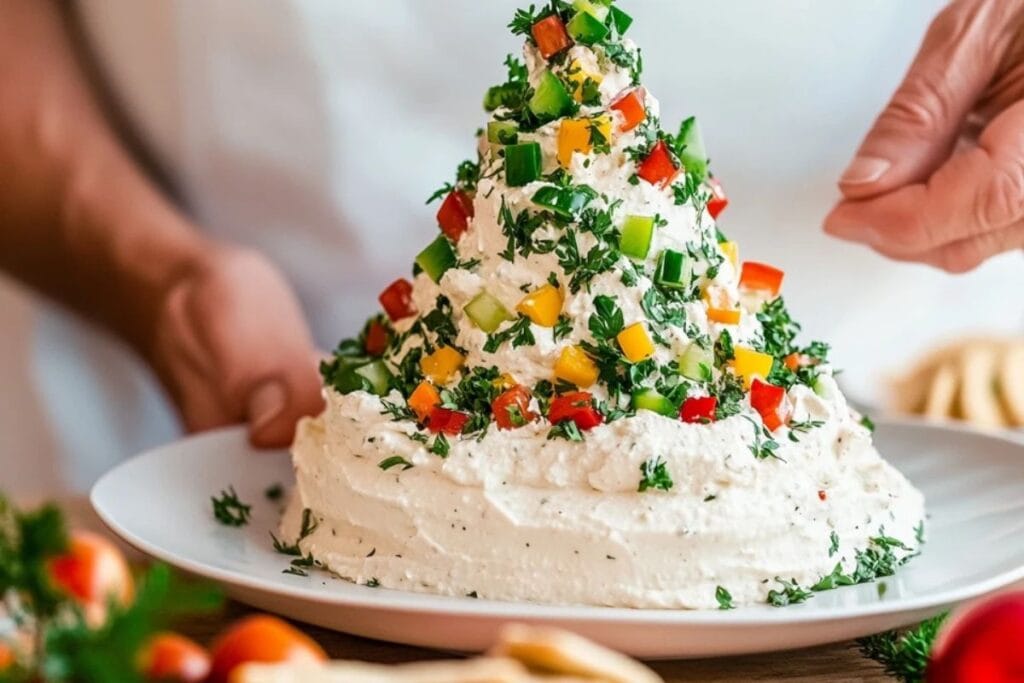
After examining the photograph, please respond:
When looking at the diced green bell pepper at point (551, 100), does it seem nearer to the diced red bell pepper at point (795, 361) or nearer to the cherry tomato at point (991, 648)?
the diced red bell pepper at point (795, 361)

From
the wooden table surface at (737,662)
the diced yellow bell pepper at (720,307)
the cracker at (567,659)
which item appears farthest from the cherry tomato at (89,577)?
the diced yellow bell pepper at (720,307)

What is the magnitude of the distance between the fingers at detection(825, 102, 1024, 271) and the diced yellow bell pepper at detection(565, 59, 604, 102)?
72cm

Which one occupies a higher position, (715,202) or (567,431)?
(715,202)

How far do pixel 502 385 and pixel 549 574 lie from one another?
284mm

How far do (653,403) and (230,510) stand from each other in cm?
75

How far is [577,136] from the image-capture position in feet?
5.98

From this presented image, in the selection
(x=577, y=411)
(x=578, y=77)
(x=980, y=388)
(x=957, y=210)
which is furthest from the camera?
(x=980, y=388)

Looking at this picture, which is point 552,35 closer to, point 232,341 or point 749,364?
point 749,364

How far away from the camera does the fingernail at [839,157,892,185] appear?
2.33m

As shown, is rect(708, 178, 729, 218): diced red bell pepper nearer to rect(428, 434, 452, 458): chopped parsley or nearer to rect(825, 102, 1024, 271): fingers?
rect(825, 102, 1024, 271): fingers

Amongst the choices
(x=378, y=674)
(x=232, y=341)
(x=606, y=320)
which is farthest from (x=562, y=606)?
(x=232, y=341)

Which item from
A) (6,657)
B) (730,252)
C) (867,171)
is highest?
(867,171)

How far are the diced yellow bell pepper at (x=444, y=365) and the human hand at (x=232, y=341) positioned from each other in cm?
70

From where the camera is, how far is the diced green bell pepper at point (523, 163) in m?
1.83
